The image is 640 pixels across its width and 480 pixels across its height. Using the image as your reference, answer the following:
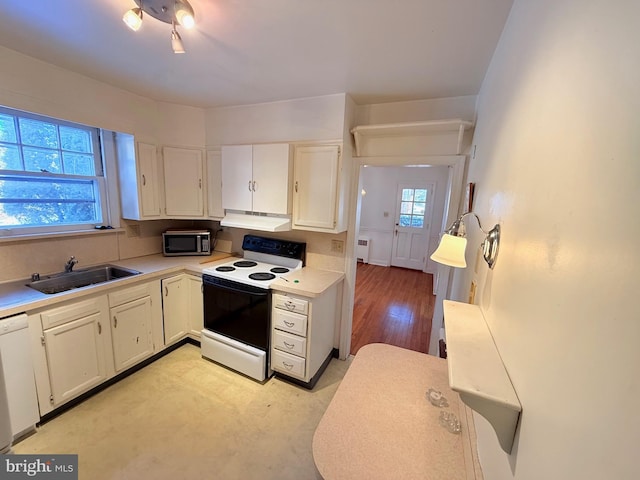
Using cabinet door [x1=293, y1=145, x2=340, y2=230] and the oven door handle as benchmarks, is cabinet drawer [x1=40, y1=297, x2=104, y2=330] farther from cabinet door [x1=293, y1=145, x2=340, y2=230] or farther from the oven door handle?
cabinet door [x1=293, y1=145, x2=340, y2=230]

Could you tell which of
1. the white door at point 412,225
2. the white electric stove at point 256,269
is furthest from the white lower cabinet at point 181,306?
the white door at point 412,225

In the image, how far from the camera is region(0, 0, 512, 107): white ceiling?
1241mm

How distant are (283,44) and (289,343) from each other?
7.03 feet

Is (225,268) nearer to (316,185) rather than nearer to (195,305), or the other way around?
(195,305)

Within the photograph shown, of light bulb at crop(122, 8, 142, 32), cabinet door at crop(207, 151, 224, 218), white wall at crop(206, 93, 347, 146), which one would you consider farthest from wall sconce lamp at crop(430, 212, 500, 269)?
cabinet door at crop(207, 151, 224, 218)

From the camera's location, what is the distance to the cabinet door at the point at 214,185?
9.14ft

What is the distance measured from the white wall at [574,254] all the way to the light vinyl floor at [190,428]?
55.6 inches

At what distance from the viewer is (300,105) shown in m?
2.34

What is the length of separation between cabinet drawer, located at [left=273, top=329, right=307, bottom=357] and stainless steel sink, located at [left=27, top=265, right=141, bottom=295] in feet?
4.53

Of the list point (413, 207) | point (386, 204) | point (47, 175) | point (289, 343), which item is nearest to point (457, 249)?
point (289, 343)

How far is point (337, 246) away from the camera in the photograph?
258 centimetres

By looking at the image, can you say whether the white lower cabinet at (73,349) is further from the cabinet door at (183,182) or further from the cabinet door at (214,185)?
the cabinet door at (214,185)

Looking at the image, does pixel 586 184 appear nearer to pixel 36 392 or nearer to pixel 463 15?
pixel 463 15

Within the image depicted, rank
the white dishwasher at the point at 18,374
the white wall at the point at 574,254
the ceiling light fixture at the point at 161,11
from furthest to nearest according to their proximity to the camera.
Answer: the white dishwasher at the point at 18,374 < the ceiling light fixture at the point at 161,11 < the white wall at the point at 574,254
